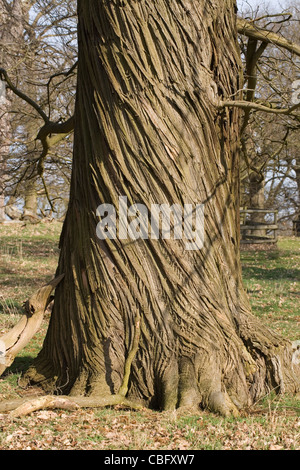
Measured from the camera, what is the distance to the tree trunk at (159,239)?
4707mm

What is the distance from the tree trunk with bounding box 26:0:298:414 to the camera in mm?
4707

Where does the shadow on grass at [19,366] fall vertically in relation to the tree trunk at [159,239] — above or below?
below

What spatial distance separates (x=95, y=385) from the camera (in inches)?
188

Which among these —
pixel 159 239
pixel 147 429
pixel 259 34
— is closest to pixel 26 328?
pixel 159 239

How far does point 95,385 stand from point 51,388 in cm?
58

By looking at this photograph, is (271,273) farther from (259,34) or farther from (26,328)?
(26,328)

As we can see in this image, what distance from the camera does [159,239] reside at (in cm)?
476

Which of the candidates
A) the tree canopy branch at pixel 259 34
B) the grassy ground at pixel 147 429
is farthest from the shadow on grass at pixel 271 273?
the grassy ground at pixel 147 429

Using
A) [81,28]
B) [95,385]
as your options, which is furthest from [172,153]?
[95,385]

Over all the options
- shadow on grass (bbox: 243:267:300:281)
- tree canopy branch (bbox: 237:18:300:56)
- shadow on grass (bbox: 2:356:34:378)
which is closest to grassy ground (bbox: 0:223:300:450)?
shadow on grass (bbox: 2:356:34:378)

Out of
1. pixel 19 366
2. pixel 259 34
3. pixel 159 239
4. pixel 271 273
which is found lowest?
pixel 19 366

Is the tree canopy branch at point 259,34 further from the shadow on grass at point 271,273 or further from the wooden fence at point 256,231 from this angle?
the wooden fence at point 256,231

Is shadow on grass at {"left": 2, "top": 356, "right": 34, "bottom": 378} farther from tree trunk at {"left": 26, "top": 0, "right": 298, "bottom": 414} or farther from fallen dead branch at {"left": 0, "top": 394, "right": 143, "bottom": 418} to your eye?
fallen dead branch at {"left": 0, "top": 394, "right": 143, "bottom": 418}
